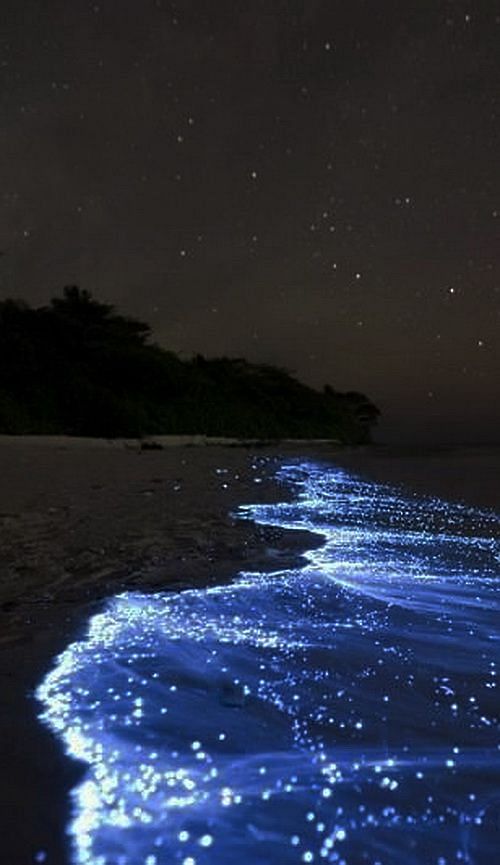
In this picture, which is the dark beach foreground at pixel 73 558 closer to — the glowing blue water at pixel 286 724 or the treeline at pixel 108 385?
the glowing blue water at pixel 286 724

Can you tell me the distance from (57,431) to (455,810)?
18.6 m

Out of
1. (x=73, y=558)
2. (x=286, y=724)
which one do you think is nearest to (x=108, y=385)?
(x=73, y=558)

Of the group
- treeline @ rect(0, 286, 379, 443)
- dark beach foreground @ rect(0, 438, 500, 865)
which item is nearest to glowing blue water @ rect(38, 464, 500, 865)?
dark beach foreground @ rect(0, 438, 500, 865)

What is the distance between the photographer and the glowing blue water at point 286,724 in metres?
1.18

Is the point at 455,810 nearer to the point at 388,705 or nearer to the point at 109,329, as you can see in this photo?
the point at 388,705

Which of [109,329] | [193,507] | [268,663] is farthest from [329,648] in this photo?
[109,329]

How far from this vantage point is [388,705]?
177 centimetres

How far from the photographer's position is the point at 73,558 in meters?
3.57

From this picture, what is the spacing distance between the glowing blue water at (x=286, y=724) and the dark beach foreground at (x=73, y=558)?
0.07 metres

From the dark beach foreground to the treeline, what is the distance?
10.4 meters

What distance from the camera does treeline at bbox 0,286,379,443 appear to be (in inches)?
820

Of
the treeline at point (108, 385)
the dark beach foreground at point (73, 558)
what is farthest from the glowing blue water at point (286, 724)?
the treeline at point (108, 385)

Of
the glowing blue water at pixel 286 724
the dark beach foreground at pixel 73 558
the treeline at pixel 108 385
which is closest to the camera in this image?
the glowing blue water at pixel 286 724

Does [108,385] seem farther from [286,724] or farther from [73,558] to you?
[286,724]
